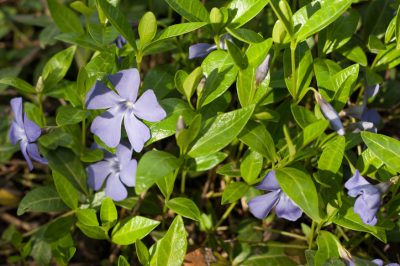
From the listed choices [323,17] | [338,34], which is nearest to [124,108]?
[323,17]

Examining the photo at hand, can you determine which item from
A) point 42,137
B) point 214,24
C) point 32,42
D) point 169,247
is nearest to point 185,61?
point 214,24

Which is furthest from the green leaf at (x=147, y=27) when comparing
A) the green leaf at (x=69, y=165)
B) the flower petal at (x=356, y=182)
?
the flower petal at (x=356, y=182)

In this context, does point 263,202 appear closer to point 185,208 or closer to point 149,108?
point 185,208

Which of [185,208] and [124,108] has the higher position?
[124,108]

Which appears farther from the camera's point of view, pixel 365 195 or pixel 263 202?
pixel 263 202

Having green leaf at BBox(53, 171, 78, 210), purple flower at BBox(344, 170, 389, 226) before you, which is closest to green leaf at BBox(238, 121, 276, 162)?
purple flower at BBox(344, 170, 389, 226)
